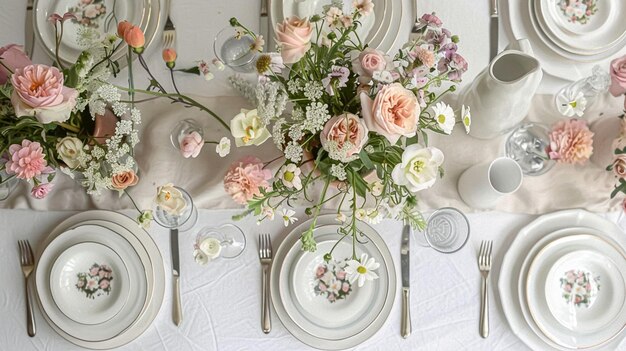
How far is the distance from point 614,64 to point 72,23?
1030 mm

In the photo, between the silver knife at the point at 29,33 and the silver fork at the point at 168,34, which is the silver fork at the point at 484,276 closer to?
the silver fork at the point at 168,34

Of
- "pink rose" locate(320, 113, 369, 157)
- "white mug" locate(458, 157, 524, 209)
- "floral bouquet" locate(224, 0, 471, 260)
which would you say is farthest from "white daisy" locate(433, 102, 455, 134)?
"white mug" locate(458, 157, 524, 209)

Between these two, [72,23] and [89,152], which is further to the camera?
[72,23]

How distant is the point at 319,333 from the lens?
0.99 m

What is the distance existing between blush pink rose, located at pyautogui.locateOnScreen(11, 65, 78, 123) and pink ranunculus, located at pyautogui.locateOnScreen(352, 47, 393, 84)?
1.28ft

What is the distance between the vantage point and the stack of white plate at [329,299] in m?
0.99

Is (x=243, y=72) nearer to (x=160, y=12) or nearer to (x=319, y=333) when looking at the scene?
(x=160, y=12)

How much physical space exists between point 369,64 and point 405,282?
0.50 m

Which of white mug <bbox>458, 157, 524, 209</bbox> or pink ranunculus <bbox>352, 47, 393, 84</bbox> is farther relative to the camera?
white mug <bbox>458, 157, 524, 209</bbox>

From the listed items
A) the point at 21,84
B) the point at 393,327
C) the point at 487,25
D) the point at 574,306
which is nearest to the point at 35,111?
the point at 21,84

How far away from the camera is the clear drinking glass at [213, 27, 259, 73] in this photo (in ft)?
3.27

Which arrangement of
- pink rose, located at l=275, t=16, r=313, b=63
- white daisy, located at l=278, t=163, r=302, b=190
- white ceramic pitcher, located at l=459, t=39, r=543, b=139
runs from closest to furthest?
pink rose, located at l=275, t=16, r=313, b=63, white daisy, located at l=278, t=163, r=302, b=190, white ceramic pitcher, located at l=459, t=39, r=543, b=139

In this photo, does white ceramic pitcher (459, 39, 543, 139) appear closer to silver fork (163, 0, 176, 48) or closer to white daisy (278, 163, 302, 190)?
white daisy (278, 163, 302, 190)

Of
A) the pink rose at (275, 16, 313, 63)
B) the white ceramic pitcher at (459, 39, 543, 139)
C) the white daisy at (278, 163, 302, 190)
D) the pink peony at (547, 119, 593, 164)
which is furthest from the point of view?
the pink peony at (547, 119, 593, 164)
